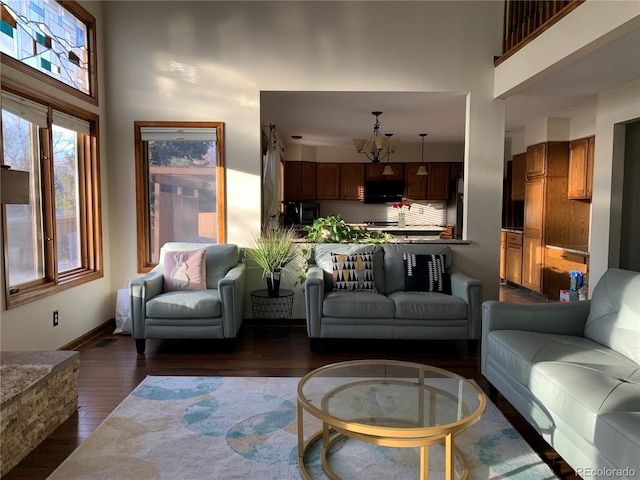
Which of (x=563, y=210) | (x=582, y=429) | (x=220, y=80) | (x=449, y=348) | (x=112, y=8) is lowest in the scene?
(x=449, y=348)

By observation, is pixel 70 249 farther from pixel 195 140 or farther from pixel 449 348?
pixel 449 348

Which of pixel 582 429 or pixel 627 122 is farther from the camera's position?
pixel 627 122

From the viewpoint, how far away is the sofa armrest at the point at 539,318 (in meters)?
2.86

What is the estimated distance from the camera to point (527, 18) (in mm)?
3926

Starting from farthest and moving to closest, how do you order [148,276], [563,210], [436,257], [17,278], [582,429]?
[563,210] < [436,257] < [148,276] < [17,278] < [582,429]

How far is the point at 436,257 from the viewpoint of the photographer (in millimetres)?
4242

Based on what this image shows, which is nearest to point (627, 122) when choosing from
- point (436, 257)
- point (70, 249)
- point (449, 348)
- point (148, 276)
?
point (436, 257)

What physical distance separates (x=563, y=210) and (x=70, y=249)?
5821mm

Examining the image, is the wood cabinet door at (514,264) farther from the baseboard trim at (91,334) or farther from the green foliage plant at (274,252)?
the baseboard trim at (91,334)

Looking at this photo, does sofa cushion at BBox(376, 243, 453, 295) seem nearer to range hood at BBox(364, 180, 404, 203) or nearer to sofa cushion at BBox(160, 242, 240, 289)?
sofa cushion at BBox(160, 242, 240, 289)

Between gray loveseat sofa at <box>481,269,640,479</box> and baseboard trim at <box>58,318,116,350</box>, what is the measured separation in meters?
3.29

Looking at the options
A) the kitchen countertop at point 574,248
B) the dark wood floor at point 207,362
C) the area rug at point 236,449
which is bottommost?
the dark wood floor at point 207,362

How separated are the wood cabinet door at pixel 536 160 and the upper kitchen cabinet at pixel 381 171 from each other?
2822 mm

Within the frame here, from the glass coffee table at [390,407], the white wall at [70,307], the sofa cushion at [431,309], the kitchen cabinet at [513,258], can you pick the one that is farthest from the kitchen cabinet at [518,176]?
the white wall at [70,307]
